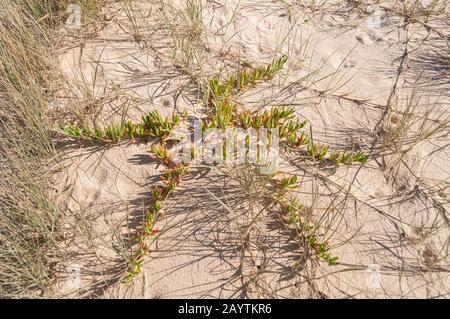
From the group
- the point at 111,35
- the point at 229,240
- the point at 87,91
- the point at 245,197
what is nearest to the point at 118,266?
the point at 229,240

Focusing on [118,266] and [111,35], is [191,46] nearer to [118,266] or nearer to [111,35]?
[111,35]

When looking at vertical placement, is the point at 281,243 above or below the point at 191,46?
below

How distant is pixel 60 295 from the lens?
2201mm

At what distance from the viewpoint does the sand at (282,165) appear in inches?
89.7

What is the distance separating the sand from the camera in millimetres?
2279

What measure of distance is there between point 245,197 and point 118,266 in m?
0.98

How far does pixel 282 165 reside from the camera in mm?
2738
